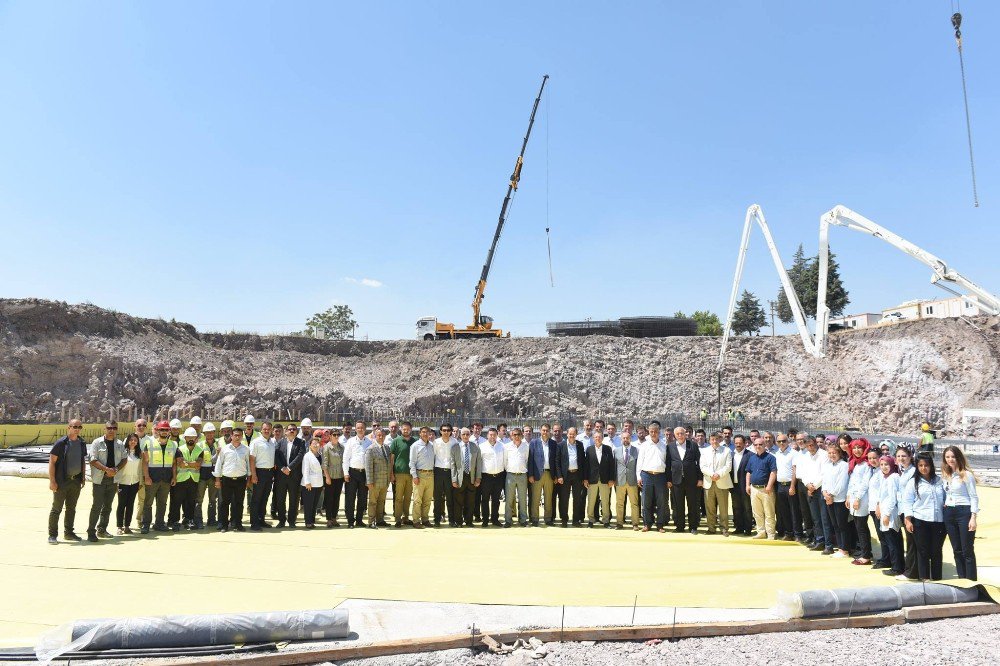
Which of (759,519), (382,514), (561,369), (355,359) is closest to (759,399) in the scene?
(561,369)

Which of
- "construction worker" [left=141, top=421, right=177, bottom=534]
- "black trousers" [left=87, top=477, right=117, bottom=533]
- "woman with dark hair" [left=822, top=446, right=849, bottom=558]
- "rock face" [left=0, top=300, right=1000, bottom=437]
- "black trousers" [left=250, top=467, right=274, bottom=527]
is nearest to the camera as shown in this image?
"woman with dark hair" [left=822, top=446, right=849, bottom=558]

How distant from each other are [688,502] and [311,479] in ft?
19.9

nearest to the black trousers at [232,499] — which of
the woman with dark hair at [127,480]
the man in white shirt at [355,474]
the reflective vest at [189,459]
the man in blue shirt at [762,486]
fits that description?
the reflective vest at [189,459]

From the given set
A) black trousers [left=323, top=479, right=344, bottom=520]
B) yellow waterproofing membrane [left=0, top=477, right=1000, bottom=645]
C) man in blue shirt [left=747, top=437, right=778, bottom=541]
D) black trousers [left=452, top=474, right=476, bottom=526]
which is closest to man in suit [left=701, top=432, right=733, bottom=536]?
man in blue shirt [left=747, top=437, right=778, bottom=541]

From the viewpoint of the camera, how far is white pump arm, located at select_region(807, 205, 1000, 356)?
21938 millimetres

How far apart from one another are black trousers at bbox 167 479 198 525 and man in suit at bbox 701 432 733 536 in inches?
317

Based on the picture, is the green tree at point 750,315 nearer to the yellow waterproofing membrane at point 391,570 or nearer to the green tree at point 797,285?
the green tree at point 797,285

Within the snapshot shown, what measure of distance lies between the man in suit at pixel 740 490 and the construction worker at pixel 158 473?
8.67 meters

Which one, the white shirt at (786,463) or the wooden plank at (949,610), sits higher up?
the white shirt at (786,463)

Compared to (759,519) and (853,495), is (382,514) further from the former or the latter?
(853,495)

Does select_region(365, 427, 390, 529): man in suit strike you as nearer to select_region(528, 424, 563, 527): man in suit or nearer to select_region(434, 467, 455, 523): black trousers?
select_region(434, 467, 455, 523): black trousers

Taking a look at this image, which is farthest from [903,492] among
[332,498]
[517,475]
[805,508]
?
[332,498]

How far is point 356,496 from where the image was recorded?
32.5 feet

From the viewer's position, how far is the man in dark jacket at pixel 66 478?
8.12 metres
